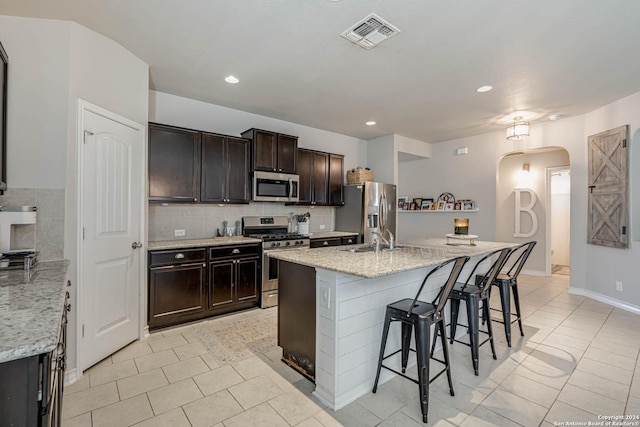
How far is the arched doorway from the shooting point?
6184 mm

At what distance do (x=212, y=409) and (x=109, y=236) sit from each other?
1.75 metres

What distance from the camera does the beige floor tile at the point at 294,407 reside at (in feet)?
6.50

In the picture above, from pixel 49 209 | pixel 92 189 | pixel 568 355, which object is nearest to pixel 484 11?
pixel 568 355

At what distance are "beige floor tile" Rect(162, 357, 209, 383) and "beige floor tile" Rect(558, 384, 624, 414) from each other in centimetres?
276

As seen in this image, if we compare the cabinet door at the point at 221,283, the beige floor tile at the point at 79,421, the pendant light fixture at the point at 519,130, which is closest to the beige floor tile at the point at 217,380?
the beige floor tile at the point at 79,421

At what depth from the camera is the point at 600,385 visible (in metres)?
2.34

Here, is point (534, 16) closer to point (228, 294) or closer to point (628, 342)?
point (628, 342)

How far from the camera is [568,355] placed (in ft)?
9.29

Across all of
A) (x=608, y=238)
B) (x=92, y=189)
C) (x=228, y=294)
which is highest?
(x=92, y=189)

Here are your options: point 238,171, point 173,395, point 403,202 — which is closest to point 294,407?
point 173,395

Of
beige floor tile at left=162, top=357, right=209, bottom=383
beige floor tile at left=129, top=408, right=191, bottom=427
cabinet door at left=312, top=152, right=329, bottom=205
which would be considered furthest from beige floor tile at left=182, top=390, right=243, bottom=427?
cabinet door at left=312, top=152, right=329, bottom=205

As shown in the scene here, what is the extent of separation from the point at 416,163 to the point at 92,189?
246 inches

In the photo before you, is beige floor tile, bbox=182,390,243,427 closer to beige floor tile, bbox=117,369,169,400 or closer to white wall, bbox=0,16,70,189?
beige floor tile, bbox=117,369,169,400

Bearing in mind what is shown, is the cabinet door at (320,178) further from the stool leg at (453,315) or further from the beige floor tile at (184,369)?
the beige floor tile at (184,369)
